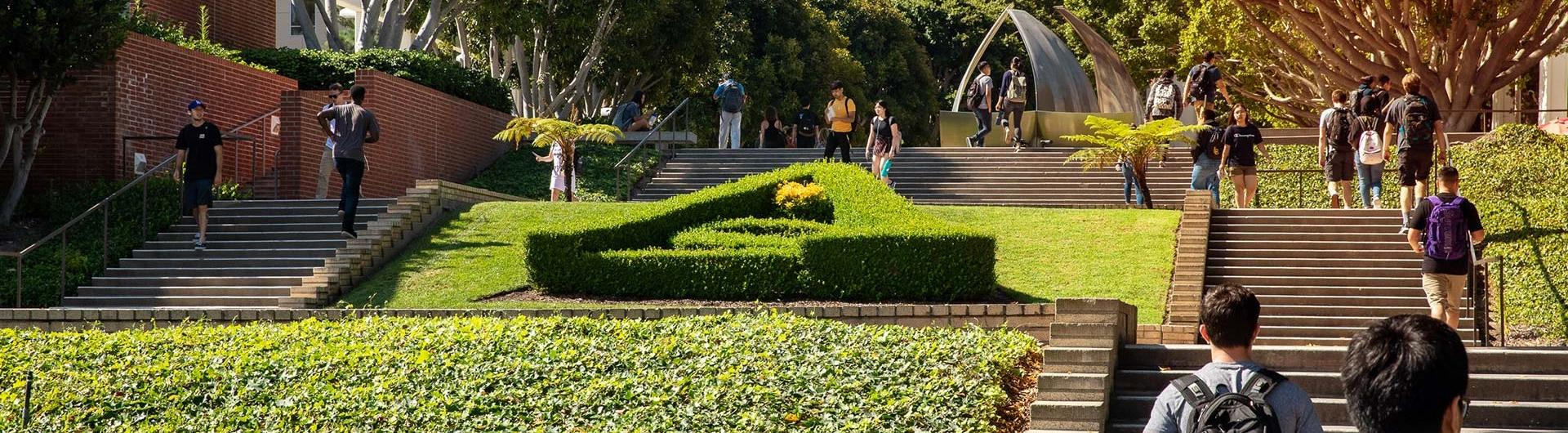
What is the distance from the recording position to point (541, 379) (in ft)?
34.6

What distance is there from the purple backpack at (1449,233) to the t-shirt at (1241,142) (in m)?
7.67

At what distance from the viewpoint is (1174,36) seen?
127 feet

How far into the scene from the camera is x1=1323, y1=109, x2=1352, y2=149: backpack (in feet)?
60.0

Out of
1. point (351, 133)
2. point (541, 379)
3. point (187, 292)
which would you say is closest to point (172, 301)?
point (187, 292)

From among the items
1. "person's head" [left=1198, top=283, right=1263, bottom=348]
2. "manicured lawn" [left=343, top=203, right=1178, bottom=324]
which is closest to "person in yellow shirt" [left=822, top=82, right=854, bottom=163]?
"manicured lawn" [left=343, top=203, right=1178, bottom=324]

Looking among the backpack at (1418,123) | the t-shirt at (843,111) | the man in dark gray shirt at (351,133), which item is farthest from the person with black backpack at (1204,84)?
the man in dark gray shirt at (351,133)

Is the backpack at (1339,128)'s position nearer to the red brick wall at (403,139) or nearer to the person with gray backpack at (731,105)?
the red brick wall at (403,139)

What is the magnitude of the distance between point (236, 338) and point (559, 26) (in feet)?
69.3

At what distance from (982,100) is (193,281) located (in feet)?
44.6

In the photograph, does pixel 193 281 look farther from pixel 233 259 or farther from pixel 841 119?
pixel 841 119

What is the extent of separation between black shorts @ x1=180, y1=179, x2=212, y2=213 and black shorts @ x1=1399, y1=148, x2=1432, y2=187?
1130cm

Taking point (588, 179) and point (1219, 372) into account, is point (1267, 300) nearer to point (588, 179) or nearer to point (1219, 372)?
point (1219, 372)

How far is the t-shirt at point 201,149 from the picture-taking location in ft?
56.4

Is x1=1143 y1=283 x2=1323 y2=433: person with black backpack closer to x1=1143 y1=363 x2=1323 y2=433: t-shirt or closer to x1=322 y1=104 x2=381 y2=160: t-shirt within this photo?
x1=1143 y1=363 x2=1323 y2=433: t-shirt
